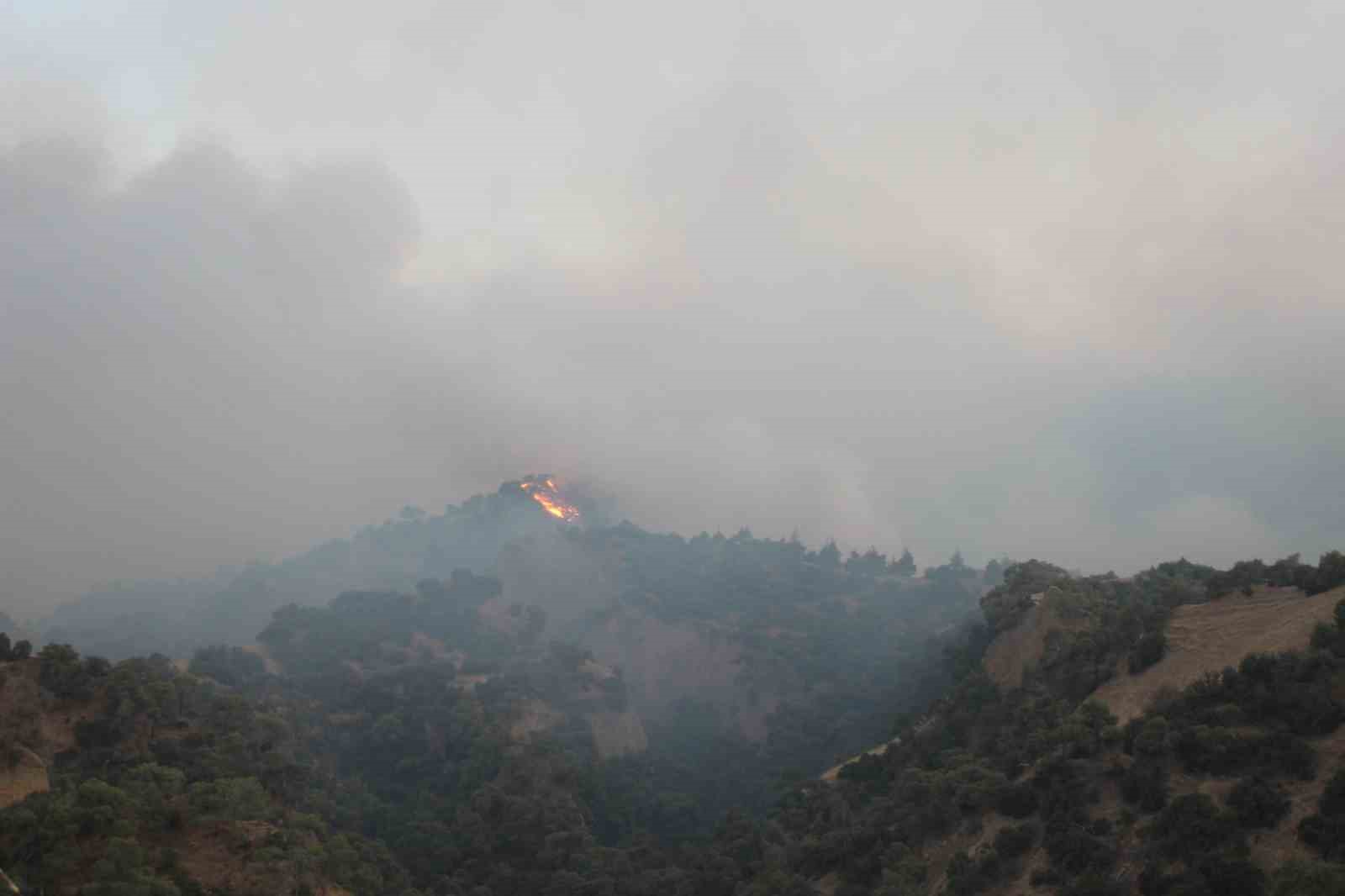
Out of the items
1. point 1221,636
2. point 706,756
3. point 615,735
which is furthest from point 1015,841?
point 706,756

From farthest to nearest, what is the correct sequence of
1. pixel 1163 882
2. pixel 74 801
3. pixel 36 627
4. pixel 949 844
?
pixel 36 627
pixel 949 844
pixel 74 801
pixel 1163 882

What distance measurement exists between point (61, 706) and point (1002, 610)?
77.2 metres

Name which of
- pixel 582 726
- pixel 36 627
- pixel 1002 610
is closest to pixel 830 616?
pixel 582 726

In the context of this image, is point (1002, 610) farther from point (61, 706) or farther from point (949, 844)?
point (61, 706)

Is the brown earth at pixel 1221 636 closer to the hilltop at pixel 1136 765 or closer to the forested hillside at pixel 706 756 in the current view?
the hilltop at pixel 1136 765

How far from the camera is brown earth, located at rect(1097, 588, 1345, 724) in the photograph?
161 ft

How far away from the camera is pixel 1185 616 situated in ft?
194

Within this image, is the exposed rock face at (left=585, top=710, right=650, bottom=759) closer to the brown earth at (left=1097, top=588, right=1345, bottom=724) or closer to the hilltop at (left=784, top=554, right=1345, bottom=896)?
the hilltop at (left=784, top=554, right=1345, bottom=896)

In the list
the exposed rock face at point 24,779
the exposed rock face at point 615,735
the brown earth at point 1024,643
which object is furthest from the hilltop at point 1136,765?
the exposed rock face at point 24,779

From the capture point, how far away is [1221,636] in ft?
176

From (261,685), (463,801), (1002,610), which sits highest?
(1002,610)

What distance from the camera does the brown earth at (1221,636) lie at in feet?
161

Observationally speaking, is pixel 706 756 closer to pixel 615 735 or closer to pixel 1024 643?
pixel 615 735

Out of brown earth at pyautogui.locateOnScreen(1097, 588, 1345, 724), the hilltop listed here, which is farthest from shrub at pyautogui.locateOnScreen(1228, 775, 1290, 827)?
brown earth at pyautogui.locateOnScreen(1097, 588, 1345, 724)
